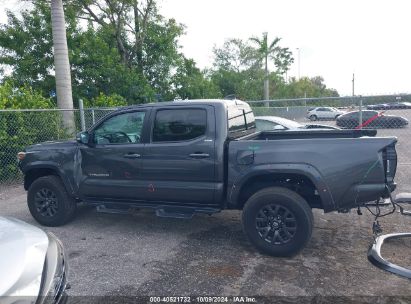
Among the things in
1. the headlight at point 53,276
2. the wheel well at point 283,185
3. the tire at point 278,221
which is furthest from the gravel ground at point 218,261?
the headlight at point 53,276

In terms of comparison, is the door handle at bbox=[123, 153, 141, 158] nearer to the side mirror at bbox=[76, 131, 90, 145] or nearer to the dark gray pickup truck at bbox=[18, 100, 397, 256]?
the dark gray pickup truck at bbox=[18, 100, 397, 256]

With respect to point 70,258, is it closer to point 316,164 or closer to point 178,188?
point 178,188

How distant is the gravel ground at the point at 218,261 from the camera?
3492 mm

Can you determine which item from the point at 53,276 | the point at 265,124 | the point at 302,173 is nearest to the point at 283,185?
the point at 302,173

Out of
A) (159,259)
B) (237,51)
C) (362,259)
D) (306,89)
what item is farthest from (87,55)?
(306,89)

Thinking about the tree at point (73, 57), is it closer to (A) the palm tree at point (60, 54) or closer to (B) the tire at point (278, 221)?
(A) the palm tree at point (60, 54)

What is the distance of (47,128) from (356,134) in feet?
25.8

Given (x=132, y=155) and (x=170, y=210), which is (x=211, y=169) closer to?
(x=170, y=210)

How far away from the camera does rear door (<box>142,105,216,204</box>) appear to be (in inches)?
177

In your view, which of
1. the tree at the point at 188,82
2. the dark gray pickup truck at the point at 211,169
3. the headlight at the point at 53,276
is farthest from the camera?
the tree at the point at 188,82

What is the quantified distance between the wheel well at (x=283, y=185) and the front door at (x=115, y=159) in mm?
1440

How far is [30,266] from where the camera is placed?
2.29 metres

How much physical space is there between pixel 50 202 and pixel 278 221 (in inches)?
138

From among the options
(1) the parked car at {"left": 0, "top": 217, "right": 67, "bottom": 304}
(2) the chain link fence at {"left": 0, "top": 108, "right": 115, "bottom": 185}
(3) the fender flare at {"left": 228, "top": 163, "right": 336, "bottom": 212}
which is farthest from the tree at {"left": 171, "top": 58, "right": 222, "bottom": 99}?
(1) the parked car at {"left": 0, "top": 217, "right": 67, "bottom": 304}
